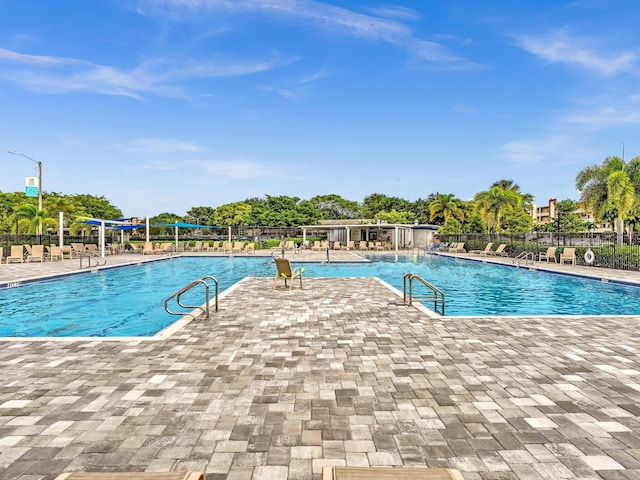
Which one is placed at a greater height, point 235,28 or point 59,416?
point 235,28

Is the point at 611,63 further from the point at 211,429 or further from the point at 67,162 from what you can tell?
the point at 67,162

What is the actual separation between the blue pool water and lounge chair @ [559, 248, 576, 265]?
2827 mm

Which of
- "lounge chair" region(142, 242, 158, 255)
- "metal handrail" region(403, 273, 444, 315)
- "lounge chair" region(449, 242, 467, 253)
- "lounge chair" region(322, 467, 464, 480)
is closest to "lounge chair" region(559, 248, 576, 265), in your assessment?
"lounge chair" region(449, 242, 467, 253)

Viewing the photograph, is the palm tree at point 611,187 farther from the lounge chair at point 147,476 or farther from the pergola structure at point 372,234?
the lounge chair at point 147,476

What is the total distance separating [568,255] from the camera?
687 inches

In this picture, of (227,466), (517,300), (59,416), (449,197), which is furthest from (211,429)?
(449,197)

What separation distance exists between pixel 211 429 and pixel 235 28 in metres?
19.4

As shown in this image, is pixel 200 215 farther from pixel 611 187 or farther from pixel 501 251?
pixel 611 187

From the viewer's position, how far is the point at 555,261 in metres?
18.3

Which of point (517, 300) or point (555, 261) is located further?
point (555, 261)

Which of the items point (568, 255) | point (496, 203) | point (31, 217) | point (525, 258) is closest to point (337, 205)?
point (496, 203)

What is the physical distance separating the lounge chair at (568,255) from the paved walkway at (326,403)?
43.8 feet

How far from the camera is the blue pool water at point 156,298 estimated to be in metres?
7.50

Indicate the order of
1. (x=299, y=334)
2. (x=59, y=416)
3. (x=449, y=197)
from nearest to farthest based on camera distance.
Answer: (x=59, y=416) < (x=299, y=334) < (x=449, y=197)
